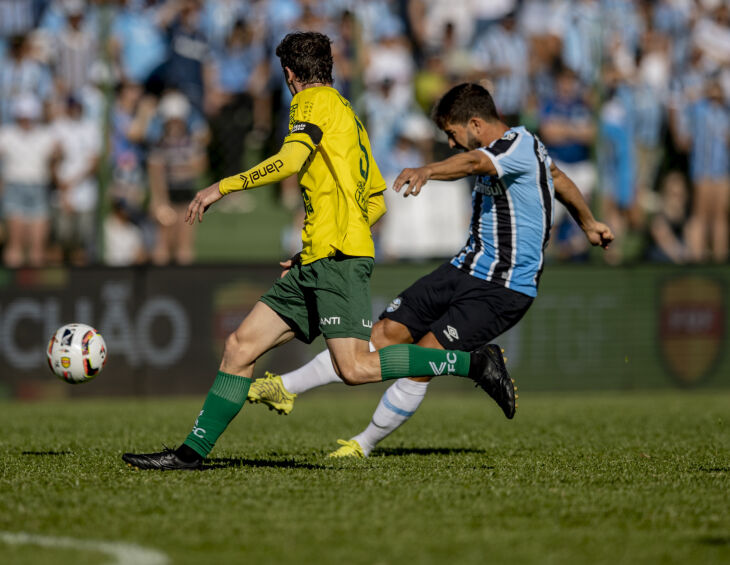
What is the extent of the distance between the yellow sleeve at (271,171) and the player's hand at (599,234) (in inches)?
94.3

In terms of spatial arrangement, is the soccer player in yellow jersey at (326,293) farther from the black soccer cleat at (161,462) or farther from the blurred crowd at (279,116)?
the blurred crowd at (279,116)

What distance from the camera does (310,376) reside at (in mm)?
7184

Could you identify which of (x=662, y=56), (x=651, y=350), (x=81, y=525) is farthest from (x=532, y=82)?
(x=81, y=525)

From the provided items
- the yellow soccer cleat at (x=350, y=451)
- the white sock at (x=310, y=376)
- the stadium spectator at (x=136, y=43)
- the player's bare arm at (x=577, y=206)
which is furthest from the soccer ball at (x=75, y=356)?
the stadium spectator at (x=136, y=43)

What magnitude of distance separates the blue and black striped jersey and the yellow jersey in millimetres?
1099

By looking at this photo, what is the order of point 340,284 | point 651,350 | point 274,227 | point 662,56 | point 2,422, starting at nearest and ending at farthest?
point 340,284
point 2,422
point 651,350
point 274,227
point 662,56

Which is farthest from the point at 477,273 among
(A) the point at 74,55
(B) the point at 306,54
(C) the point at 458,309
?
(A) the point at 74,55

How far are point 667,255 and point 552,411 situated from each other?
382 cm

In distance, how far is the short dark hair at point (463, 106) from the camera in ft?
22.9

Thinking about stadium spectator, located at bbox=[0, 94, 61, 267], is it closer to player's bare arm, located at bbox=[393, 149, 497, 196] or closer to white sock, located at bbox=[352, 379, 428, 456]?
white sock, located at bbox=[352, 379, 428, 456]

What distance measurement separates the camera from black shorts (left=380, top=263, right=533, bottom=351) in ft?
22.7

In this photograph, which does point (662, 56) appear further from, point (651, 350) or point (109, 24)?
point (109, 24)

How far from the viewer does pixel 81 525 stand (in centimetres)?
467

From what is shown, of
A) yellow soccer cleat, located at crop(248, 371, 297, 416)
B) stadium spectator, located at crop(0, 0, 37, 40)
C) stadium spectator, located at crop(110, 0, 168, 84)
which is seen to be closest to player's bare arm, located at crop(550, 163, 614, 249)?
yellow soccer cleat, located at crop(248, 371, 297, 416)
